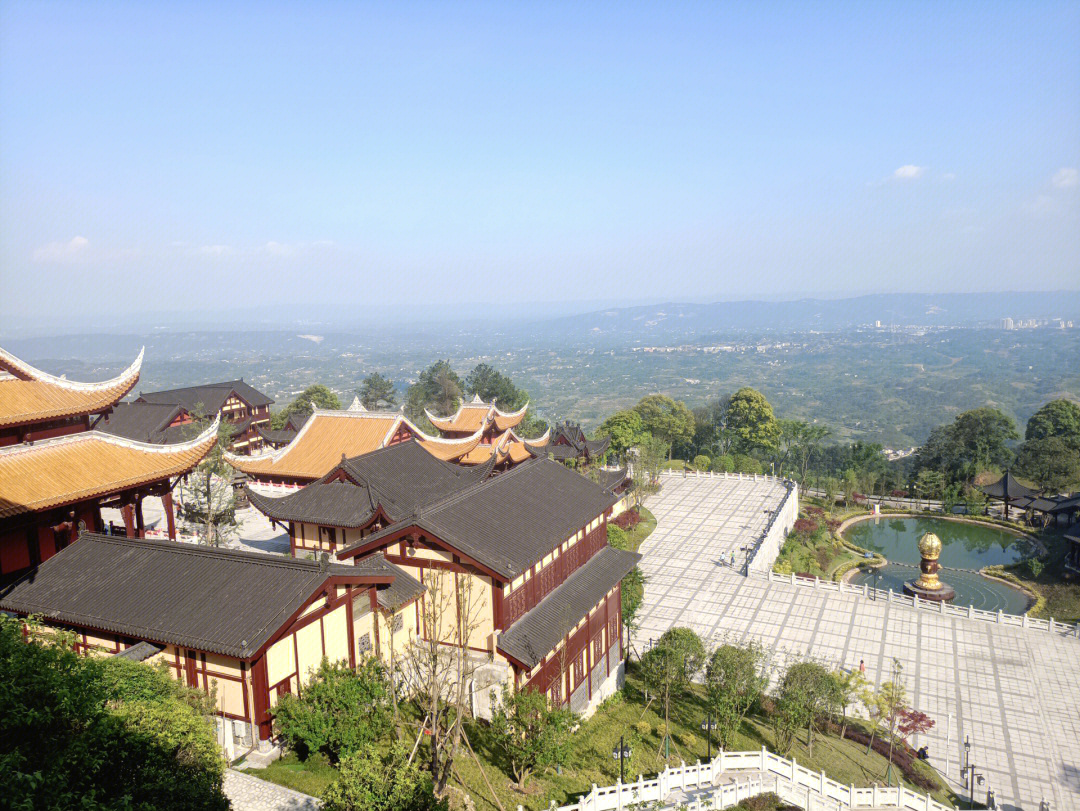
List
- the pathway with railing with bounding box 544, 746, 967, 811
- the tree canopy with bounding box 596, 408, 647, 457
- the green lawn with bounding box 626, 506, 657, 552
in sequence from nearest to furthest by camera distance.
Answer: the pathway with railing with bounding box 544, 746, 967, 811 → the green lawn with bounding box 626, 506, 657, 552 → the tree canopy with bounding box 596, 408, 647, 457

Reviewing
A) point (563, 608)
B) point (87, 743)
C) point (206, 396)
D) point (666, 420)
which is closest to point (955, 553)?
point (666, 420)

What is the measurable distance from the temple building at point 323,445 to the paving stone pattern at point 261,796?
54.9 ft

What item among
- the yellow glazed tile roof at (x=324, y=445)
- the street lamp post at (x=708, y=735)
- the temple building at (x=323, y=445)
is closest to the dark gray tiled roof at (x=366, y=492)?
the temple building at (x=323, y=445)

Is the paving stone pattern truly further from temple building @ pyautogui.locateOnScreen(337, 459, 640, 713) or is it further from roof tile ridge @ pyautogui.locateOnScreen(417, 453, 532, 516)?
roof tile ridge @ pyautogui.locateOnScreen(417, 453, 532, 516)

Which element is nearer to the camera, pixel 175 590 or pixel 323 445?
pixel 175 590

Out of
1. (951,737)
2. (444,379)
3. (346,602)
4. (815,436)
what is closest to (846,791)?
(951,737)

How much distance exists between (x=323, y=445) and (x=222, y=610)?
17568 millimetres

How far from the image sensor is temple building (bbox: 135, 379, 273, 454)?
142ft

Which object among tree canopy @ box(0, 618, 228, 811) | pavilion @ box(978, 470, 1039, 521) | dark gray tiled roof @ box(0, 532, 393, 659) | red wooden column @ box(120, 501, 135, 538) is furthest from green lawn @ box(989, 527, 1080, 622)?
red wooden column @ box(120, 501, 135, 538)

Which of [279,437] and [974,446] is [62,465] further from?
[974,446]

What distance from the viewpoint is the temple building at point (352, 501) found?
17.8 m

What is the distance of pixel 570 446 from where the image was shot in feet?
128

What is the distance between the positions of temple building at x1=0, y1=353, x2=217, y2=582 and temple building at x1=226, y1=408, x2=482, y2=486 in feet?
34.2

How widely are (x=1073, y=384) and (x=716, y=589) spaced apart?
542 feet
